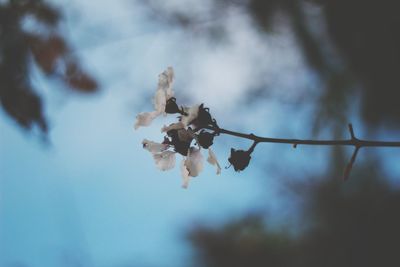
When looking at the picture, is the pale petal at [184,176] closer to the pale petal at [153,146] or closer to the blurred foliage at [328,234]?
the pale petal at [153,146]

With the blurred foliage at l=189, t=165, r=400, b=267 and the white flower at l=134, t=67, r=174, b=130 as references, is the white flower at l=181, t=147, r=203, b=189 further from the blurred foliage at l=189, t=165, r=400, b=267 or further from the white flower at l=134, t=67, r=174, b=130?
the blurred foliage at l=189, t=165, r=400, b=267

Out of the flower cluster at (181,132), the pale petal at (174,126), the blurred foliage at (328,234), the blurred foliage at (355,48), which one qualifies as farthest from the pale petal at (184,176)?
the blurred foliage at (328,234)

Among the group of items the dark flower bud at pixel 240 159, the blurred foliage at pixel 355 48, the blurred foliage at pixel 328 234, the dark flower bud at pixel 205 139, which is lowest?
the dark flower bud at pixel 240 159

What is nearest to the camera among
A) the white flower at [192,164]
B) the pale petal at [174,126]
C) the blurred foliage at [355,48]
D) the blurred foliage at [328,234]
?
the pale petal at [174,126]

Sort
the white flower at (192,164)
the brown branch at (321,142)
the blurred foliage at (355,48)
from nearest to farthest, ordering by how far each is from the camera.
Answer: the brown branch at (321,142), the white flower at (192,164), the blurred foliage at (355,48)

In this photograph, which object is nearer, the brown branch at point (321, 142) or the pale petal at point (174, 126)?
the brown branch at point (321, 142)

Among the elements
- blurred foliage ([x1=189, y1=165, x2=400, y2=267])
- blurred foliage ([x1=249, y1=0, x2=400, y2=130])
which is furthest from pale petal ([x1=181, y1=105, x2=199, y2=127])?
blurred foliage ([x1=189, y1=165, x2=400, y2=267])

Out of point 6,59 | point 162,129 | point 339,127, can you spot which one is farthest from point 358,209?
point 162,129
